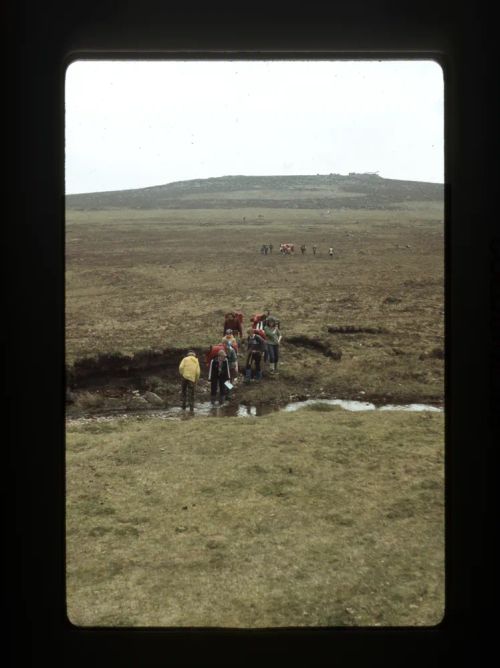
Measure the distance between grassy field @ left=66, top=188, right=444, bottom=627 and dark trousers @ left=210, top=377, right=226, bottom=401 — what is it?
352 millimetres

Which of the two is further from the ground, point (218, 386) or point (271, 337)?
point (271, 337)

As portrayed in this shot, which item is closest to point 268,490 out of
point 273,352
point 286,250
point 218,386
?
point 218,386

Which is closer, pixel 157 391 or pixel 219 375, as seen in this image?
pixel 219 375

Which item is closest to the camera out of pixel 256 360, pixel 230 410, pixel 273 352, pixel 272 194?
pixel 230 410

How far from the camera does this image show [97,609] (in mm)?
5027

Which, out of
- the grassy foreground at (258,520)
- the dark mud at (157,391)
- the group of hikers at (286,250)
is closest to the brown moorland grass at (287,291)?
the dark mud at (157,391)

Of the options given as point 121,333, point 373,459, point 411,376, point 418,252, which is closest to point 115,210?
point 418,252

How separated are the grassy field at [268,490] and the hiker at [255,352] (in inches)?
10.6

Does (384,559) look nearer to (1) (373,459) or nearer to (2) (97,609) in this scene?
(1) (373,459)

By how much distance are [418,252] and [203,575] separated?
81.1ft

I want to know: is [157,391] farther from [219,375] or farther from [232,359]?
[232,359]

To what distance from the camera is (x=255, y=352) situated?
35.5 ft

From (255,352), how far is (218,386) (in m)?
0.90

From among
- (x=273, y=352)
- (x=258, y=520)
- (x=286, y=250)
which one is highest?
(x=286, y=250)
